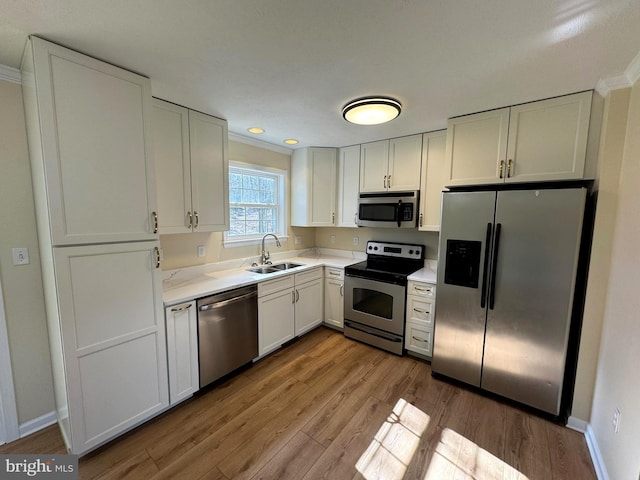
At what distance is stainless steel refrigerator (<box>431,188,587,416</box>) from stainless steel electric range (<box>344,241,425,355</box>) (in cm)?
45

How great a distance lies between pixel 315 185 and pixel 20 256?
2.73m

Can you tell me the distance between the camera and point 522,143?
82.9 inches

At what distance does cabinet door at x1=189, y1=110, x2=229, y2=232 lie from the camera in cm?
232

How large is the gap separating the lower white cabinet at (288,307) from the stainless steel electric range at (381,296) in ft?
1.27

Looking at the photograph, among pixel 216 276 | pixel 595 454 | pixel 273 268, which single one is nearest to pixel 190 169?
pixel 216 276

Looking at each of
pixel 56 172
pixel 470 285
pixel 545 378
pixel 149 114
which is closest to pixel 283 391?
pixel 470 285

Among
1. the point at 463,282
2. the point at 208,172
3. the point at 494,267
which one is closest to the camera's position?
the point at 494,267

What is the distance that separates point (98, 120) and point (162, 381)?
Answer: 1764 millimetres

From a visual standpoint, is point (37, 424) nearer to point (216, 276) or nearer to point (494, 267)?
point (216, 276)

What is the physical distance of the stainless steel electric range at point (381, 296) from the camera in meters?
2.81

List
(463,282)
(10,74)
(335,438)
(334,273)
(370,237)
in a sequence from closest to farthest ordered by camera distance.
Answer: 1. (10,74)
2. (335,438)
3. (463,282)
4. (334,273)
5. (370,237)

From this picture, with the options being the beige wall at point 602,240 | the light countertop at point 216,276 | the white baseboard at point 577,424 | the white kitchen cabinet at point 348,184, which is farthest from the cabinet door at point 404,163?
the white baseboard at point 577,424

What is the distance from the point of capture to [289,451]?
1.72m

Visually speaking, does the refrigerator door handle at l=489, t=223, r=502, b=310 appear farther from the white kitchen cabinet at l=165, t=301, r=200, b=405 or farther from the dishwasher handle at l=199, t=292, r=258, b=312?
the white kitchen cabinet at l=165, t=301, r=200, b=405
